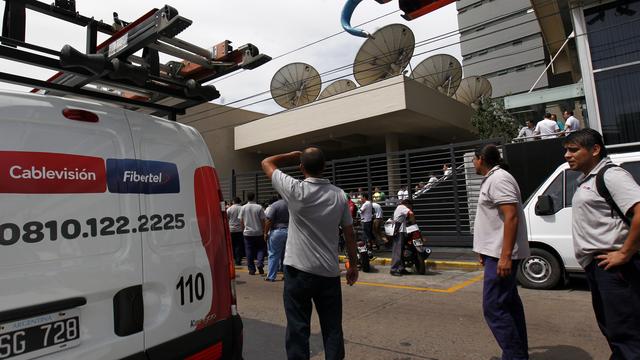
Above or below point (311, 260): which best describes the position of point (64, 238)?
above

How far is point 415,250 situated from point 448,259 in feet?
5.86

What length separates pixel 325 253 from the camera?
302 cm

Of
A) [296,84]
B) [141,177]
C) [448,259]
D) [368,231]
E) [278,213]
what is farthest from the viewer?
[296,84]

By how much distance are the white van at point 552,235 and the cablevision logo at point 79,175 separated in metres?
5.74

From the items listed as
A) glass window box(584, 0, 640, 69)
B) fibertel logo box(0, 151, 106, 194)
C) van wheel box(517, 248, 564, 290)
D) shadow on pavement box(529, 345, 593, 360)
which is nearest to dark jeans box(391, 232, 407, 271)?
van wheel box(517, 248, 564, 290)

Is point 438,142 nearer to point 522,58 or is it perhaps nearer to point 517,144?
point 517,144

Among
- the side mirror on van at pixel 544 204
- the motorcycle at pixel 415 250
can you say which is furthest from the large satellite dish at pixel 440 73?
Answer: the side mirror on van at pixel 544 204

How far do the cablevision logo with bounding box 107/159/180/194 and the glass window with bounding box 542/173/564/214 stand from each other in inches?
241

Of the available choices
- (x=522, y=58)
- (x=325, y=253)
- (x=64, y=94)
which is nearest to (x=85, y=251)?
(x=64, y=94)

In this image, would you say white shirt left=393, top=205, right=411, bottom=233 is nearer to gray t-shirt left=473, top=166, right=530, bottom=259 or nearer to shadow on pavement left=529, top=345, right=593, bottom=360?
shadow on pavement left=529, top=345, right=593, bottom=360

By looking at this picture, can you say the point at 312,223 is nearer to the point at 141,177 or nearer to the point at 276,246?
the point at 141,177

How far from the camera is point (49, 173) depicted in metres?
2.02

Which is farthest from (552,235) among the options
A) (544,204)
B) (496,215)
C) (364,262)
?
(364,262)

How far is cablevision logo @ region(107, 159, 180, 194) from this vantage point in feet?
7.48
